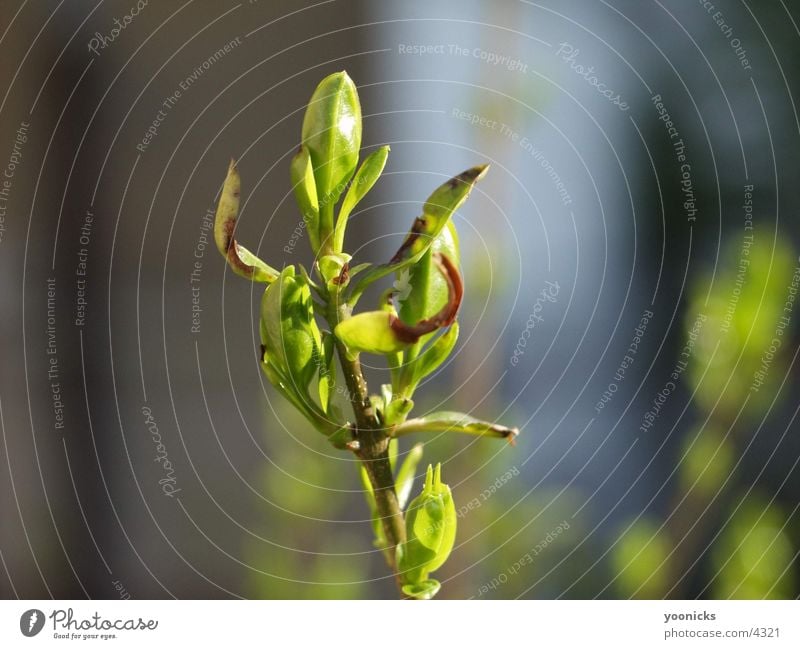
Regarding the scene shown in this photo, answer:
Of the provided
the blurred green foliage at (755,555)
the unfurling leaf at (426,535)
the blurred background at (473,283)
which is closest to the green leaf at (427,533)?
the unfurling leaf at (426,535)

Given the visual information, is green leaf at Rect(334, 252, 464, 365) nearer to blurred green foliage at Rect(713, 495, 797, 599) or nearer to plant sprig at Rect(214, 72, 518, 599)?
plant sprig at Rect(214, 72, 518, 599)

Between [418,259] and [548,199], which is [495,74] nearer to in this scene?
[548,199]

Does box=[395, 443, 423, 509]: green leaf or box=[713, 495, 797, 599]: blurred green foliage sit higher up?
box=[395, 443, 423, 509]: green leaf

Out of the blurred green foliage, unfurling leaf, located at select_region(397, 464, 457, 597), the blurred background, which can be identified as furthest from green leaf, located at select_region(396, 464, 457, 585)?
the blurred green foliage
